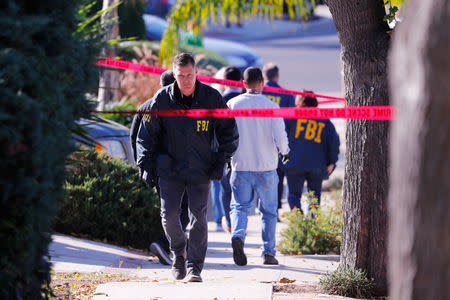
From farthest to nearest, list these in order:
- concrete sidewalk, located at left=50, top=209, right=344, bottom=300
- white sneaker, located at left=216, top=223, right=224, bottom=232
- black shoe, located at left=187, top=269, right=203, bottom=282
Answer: white sneaker, located at left=216, top=223, right=224, bottom=232, black shoe, located at left=187, top=269, right=203, bottom=282, concrete sidewalk, located at left=50, top=209, right=344, bottom=300

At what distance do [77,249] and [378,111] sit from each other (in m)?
3.36

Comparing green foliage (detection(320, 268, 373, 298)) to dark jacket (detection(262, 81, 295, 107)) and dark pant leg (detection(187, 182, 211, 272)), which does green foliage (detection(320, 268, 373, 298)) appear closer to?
dark pant leg (detection(187, 182, 211, 272))

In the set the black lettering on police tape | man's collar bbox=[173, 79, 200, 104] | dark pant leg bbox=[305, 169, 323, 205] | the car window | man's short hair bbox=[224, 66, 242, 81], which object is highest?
man's short hair bbox=[224, 66, 242, 81]

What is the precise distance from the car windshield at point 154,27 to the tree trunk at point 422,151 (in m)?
16.3

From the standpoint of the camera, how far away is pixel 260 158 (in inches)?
275

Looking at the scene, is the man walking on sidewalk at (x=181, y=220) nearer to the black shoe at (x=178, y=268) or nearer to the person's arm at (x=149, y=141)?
the person's arm at (x=149, y=141)

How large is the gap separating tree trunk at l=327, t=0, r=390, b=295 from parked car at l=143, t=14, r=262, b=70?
41.3 ft

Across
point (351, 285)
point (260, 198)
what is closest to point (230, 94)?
point (260, 198)

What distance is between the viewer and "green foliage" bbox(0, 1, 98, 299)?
124 inches

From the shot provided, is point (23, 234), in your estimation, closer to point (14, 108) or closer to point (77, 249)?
point (14, 108)

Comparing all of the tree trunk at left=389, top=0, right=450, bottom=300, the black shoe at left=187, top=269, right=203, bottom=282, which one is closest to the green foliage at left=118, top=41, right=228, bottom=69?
the black shoe at left=187, top=269, right=203, bottom=282

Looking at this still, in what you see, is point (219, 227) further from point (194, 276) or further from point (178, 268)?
point (194, 276)

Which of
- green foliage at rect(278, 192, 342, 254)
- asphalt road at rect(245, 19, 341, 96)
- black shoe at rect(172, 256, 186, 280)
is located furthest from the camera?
asphalt road at rect(245, 19, 341, 96)

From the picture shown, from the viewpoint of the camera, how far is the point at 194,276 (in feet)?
19.2
